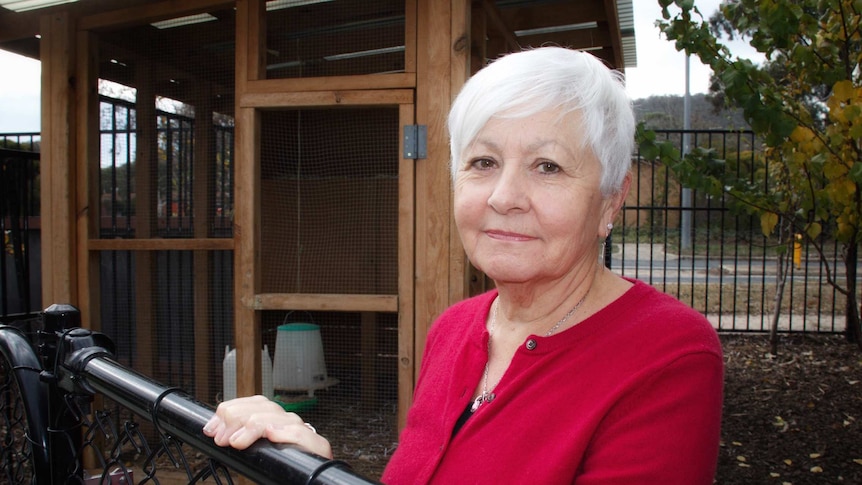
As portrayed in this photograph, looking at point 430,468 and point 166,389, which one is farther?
point 430,468

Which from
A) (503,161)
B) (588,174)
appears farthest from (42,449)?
(588,174)

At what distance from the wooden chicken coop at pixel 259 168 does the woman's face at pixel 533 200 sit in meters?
1.62

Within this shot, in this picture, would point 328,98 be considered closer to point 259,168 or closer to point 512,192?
point 259,168

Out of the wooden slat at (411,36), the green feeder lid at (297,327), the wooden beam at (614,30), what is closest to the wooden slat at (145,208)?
the green feeder lid at (297,327)

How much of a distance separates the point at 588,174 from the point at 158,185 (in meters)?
3.54

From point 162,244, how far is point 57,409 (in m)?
2.26

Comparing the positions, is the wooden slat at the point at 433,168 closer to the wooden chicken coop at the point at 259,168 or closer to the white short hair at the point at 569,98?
the wooden chicken coop at the point at 259,168

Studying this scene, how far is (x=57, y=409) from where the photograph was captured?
1505mm

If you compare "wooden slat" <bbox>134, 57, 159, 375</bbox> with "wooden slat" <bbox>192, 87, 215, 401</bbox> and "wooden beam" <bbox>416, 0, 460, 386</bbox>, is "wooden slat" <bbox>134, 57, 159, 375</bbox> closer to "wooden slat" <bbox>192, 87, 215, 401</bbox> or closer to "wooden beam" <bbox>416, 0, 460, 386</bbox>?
"wooden slat" <bbox>192, 87, 215, 401</bbox>

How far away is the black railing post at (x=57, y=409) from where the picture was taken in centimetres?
149

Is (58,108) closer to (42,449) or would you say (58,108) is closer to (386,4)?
(386,4)

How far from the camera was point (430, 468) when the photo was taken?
4.56ft

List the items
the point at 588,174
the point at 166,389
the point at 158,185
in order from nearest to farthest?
1. the point at 166,389
2. the point at 588,174
3. the point at 158,185

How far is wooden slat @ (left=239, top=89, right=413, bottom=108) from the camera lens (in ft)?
10.3
